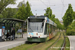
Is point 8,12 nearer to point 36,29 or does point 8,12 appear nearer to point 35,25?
point 35,25

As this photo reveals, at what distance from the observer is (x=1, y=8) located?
130 feet

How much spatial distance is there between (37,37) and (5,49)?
627cm

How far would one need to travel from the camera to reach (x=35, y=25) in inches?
708

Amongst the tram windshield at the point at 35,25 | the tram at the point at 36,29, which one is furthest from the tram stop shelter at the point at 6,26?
the tram at the point at 36,29

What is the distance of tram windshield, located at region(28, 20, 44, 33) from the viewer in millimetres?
17859

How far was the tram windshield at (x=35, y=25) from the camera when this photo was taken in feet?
58.6

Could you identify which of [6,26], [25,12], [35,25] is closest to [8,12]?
[25,12]

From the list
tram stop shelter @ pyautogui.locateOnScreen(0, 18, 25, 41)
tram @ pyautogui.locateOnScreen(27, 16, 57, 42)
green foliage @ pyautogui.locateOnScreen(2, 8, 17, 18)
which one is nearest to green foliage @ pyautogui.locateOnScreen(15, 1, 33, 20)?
green foliage @ pyautogui.locateOnScreen(2, 8, 17, 18)

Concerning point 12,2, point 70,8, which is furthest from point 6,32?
point 70,8

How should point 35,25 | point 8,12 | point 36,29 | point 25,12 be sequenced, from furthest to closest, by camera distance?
point 8,12 → point 25,12 → point 35,25 → point 36,29

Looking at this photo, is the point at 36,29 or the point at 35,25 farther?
the point at 35,25

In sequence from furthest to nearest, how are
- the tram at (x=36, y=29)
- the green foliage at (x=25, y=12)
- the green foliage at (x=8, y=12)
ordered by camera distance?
the green foliage at (x=25, y=12)
the green foliage at (x=8, y=12)
the tram at (x=36, y=29)

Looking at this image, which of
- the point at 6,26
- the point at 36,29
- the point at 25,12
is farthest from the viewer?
the point at 25,12

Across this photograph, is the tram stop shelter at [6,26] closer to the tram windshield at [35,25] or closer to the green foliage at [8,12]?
the tram windshield at [35,25]
